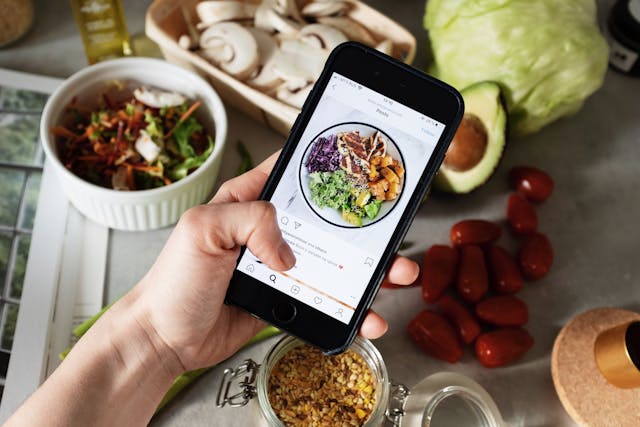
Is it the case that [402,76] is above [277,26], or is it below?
above

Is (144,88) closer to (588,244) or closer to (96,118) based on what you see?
(96,118)

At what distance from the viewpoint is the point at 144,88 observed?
1.03 meters

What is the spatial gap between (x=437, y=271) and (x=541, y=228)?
219 mm

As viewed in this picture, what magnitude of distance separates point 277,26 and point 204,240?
495mm

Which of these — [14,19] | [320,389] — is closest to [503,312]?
[320,389]

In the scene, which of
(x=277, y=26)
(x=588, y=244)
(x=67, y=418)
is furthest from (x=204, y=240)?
(x=588, y=244)

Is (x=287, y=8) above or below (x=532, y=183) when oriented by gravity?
above

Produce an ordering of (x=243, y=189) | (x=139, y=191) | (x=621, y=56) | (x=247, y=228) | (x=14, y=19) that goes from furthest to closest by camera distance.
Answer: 1. (x=621, y=56)
2. (x=14, y=19)
3. (x=139, y=191)
4. (x=243, y=189)
5. (x=247, y=228)

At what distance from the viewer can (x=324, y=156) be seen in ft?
2.59

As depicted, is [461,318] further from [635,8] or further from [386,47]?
[635,8]

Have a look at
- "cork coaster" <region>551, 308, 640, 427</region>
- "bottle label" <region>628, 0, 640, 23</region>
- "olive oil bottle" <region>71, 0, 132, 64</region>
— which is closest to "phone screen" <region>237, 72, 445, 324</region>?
"cork coaster" <region>551, 308, 640, 427</region>

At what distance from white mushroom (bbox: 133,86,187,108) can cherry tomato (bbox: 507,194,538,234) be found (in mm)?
507

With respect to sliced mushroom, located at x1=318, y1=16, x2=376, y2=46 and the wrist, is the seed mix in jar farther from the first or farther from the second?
sliced mushroom, located at x1=318, y1=16, x2=376, y2=46

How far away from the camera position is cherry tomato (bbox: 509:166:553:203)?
1090 mm
